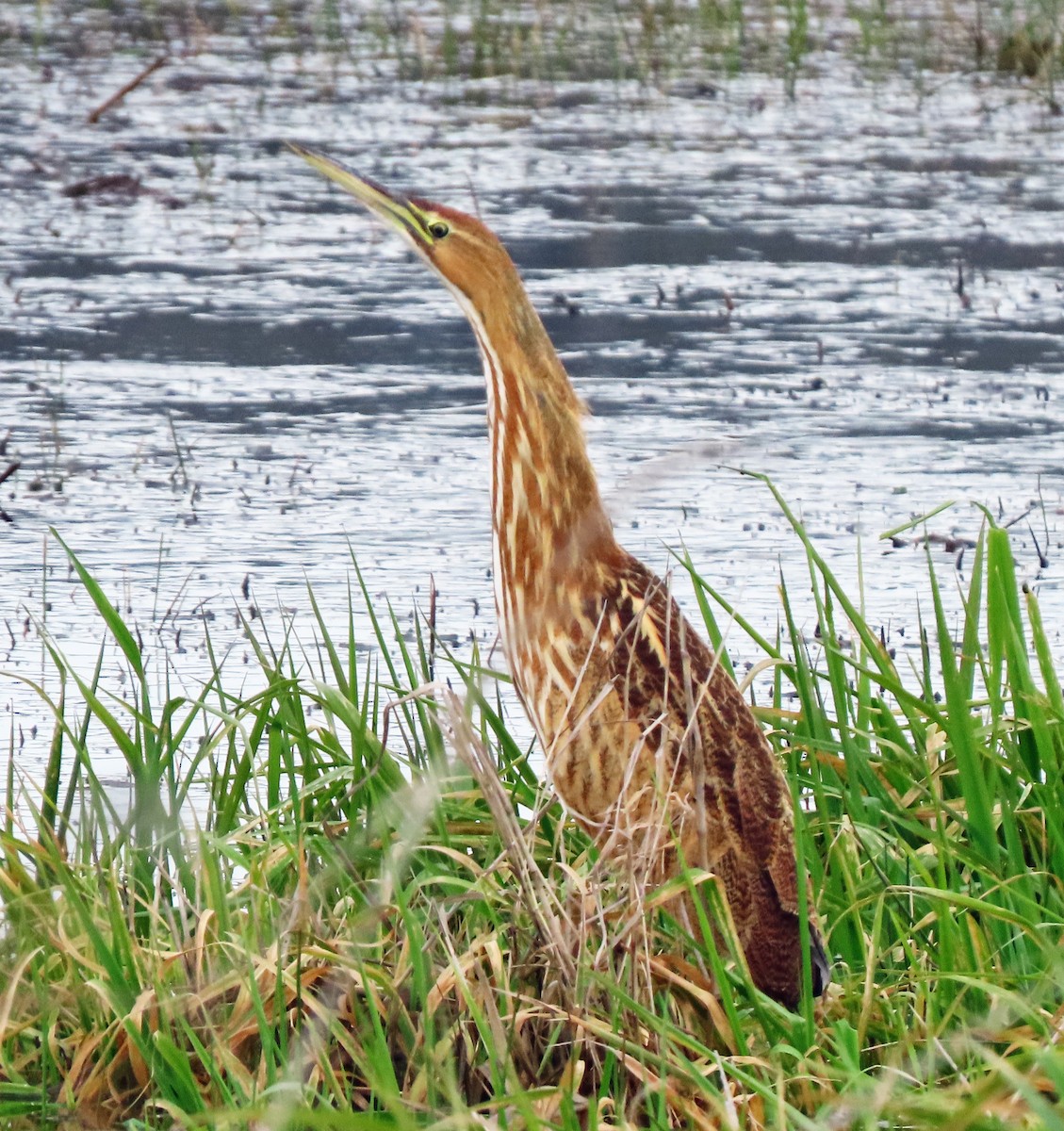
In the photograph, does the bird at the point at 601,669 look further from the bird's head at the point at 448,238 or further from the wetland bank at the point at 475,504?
the wetland bank at the point at 475,504

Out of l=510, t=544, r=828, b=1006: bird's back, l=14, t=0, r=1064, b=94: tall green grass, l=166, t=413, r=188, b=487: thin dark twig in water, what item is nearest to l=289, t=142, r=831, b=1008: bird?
l=510, t=544, r=828, b=1006: bird's back

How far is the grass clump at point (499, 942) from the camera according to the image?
7.66 ft

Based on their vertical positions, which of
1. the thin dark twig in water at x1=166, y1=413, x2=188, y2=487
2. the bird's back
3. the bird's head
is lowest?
the thin dark twig in water at x1=166, y1=413, x2=188, y2=487

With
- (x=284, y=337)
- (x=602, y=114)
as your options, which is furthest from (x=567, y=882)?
(x=602, y=114)

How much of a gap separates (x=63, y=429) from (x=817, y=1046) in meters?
3.44

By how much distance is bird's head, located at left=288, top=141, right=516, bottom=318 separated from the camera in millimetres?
2984

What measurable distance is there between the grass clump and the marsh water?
13.6 inches

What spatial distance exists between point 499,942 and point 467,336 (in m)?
4.02

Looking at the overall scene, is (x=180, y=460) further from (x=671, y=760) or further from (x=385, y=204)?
(x=671, y=760)

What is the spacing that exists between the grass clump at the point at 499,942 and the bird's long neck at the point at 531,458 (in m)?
0.22

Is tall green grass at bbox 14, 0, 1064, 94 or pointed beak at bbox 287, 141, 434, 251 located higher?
pointed beak at bbox 287, 141, 434, 251

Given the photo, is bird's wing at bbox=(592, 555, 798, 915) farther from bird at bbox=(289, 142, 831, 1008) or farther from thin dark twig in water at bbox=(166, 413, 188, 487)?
thin dark twig in water at bbox=(166, 413, 188, 487)

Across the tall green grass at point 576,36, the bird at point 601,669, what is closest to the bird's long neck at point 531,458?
the bird at point 601,669

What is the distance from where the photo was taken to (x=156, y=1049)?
2473 mm
